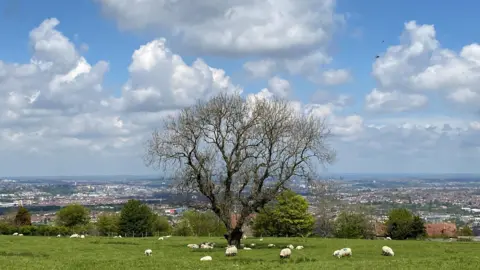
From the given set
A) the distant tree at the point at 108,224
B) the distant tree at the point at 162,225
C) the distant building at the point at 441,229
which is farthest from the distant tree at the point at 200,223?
the distant building at the point at 441,229

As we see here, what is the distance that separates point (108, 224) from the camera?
9144 centimetres

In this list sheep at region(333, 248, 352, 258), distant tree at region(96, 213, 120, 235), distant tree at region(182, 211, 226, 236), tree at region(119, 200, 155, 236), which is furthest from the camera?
distant tree at region(182, 211, 226, 236)

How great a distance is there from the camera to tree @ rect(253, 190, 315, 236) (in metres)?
75.4

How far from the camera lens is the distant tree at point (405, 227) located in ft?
231

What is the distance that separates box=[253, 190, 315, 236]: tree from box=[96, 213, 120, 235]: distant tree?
23.5 meters

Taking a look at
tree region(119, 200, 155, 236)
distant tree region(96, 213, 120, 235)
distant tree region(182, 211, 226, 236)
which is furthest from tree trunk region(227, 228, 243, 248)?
distant tree region(182, 211, 226, 236)

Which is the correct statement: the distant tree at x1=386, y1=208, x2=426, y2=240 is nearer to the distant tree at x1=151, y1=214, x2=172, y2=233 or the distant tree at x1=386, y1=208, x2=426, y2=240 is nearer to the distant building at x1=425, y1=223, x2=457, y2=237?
the distant building at x1=425, y1=223, x2=457, y2=237

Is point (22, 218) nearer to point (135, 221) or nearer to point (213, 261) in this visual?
point (135, 221)

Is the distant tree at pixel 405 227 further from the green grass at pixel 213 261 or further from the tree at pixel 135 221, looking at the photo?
the tree at pixel 135 221

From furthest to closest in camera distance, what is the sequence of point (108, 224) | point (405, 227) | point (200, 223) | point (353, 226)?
point (108, 224)
point (200, 223)
point (353, 226)
point (405, 227)

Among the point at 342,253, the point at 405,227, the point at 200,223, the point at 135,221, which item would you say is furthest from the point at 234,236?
the point at 200,223

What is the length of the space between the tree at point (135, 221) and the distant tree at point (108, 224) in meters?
1.87

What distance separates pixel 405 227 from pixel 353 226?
8085mm

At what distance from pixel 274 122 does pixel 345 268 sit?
1802 centimetres
